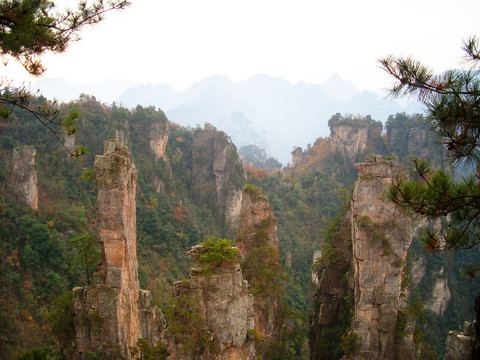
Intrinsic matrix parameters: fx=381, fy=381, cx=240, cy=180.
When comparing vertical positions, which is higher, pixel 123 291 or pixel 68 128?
pixel 68 128

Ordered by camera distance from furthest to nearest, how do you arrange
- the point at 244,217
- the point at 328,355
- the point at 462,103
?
the point at 244,217 < the point at 328,355 < the point at 462,103

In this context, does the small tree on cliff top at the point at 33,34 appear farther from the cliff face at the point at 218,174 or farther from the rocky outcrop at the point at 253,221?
the cliff face at the point at 218,174

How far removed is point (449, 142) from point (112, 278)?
11.5 m

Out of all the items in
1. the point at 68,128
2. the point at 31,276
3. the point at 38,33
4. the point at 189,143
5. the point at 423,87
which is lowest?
the point at 31,276

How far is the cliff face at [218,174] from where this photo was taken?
44750 mm

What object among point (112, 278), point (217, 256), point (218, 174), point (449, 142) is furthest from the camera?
point (218, 174)

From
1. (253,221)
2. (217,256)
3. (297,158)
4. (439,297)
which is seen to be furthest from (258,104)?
(217,256)

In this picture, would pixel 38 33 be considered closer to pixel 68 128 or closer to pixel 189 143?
pixel 68 128

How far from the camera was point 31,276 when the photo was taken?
76.1 feet

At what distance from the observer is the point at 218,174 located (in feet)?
152

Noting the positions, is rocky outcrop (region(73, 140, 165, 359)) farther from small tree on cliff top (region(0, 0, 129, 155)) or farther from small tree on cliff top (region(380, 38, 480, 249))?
small tree on cliff top (region(380, 38, 480, 249))

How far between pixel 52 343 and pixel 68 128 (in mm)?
17054

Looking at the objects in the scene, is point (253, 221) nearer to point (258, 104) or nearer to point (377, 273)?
point (377, 273)

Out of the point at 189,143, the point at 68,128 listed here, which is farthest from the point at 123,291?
the point at 189,143
